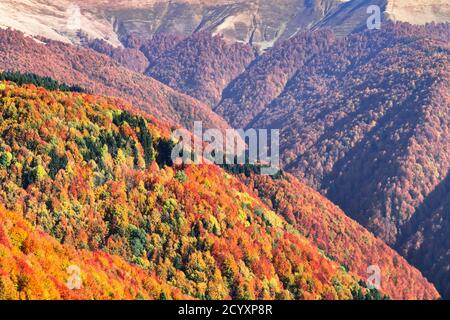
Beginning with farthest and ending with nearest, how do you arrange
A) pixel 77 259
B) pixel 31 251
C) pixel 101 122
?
pixel 101 122 < pixel 77 259 < pixel 31 251

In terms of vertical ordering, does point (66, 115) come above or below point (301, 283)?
above

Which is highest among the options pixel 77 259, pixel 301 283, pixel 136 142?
pixel 136 142

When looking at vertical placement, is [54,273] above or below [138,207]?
below

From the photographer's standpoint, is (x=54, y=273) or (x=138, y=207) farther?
(x=138, y=207)

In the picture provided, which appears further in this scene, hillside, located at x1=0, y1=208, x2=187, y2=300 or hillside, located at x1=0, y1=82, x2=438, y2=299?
hillside, located at x1=0, y1=82, x2=438, y2=299

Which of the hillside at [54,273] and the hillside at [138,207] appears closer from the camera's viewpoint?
the hillside at [54,273]
